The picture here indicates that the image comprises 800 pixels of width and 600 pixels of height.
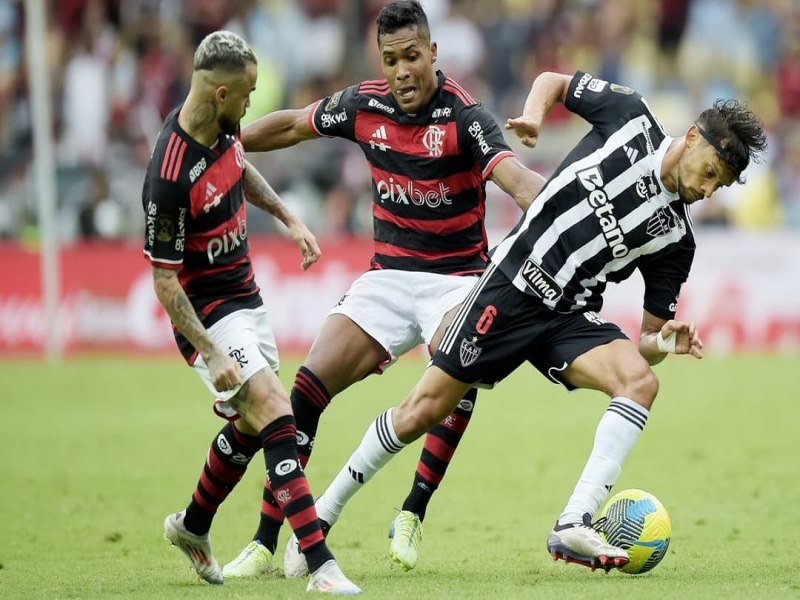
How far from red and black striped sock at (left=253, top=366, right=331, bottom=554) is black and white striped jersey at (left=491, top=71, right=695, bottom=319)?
4.40 feet

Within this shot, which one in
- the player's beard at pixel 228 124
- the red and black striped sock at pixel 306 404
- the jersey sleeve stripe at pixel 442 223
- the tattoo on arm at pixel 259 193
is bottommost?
the red and black striped sock at pixel 306 404

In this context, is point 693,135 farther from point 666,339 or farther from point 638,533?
→ point 638,533

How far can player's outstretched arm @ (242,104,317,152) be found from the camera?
8.12 m

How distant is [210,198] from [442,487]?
4693 mm

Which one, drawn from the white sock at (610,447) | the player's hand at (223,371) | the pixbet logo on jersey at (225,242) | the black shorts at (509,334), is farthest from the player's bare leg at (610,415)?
the pixbet logo on jersey at (225,242)

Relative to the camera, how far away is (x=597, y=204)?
23.1 feet

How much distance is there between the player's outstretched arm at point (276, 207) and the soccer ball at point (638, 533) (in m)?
2.17

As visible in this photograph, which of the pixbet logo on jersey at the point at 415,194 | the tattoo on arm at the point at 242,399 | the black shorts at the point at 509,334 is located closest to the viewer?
the tattoo on arm at the point at 242,399

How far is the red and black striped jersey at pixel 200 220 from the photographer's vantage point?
22.1ft

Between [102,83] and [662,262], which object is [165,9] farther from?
[662,262]

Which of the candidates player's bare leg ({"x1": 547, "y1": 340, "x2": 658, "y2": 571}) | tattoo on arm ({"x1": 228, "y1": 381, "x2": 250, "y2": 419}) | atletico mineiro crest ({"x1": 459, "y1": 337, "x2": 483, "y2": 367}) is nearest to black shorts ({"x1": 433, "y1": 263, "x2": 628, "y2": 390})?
atletico mineiro crest ({"x1": 459, "y1": 337, "x2": 483, "y2": 367})

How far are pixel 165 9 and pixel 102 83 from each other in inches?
87.3

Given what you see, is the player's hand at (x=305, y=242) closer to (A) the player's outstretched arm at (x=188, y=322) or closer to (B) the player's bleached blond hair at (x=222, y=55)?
(A) the player's outstretched arm at (x=188, y=322)

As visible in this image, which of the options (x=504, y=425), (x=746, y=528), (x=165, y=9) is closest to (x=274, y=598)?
(x=746, y=528)
